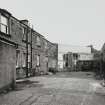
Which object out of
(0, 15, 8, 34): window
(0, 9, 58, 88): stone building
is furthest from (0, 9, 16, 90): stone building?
(0, 15, 8, 34): window

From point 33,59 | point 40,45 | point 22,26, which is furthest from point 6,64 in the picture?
point 40,45

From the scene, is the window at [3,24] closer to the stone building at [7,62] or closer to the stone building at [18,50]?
the stone building at [18,50]

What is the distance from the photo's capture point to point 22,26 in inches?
815

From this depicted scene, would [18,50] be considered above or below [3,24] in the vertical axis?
below

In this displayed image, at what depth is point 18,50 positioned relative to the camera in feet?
63.5

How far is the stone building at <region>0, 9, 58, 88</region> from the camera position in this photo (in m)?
11.4

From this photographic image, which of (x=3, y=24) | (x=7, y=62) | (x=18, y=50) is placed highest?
(x=3, y=24)

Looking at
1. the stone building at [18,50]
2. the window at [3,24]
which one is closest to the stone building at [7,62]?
the stone building at [18,50]

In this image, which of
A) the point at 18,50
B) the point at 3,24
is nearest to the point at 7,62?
the point at 3,24

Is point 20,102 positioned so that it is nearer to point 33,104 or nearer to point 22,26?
point 33,104

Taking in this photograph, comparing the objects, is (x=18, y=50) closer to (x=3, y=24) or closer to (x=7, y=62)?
(x=3, y=24)

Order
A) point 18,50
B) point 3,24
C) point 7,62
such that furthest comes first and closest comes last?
point 18,50, point 3,24, point 7,62

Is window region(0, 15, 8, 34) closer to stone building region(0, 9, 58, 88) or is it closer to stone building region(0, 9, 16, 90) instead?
stone building region(0, 9, 58, 88)

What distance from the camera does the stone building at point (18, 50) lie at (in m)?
11.4
